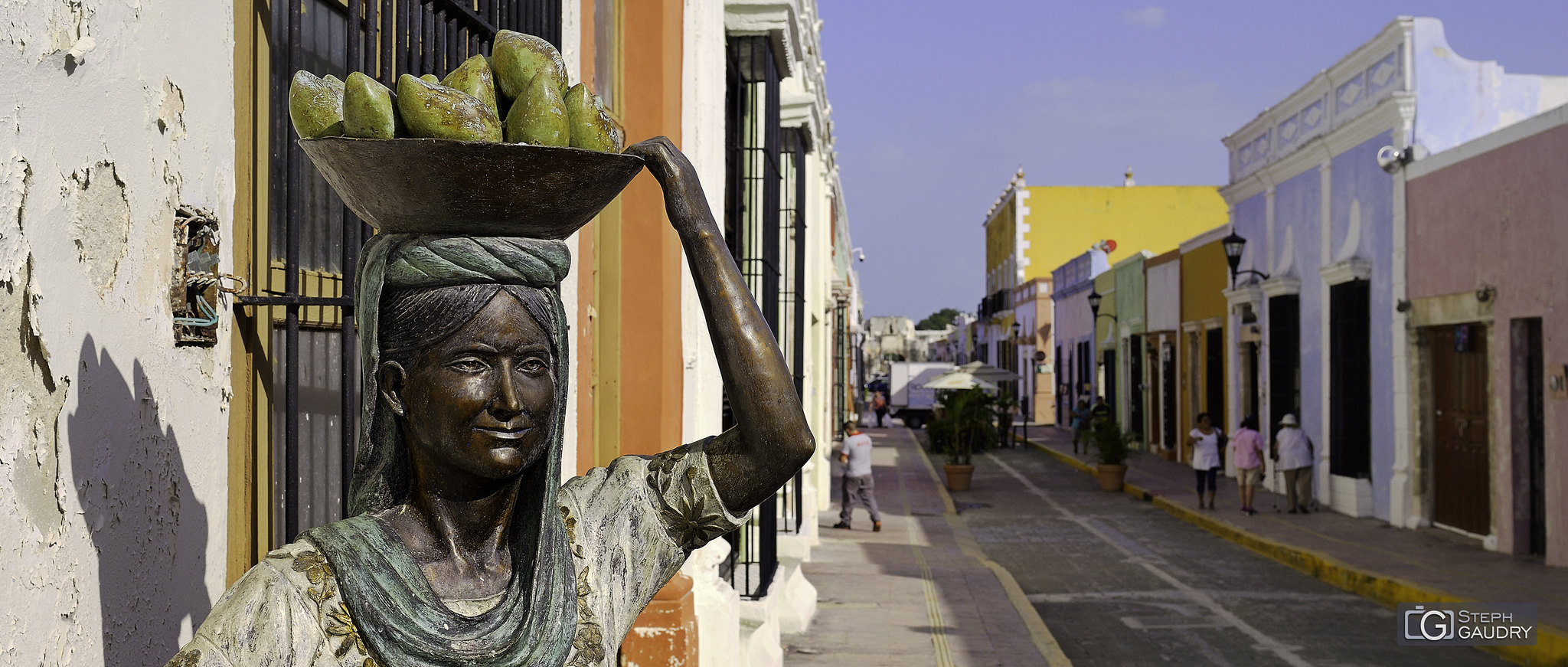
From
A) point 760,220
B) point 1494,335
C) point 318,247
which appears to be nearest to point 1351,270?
point 1494,335

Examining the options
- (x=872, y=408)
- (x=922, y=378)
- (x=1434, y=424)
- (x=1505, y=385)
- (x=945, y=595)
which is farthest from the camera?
(x=872, y=408)

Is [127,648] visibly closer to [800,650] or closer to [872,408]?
[800,650]

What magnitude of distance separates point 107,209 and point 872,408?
4249 centimetres

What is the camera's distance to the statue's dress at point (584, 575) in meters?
1.45

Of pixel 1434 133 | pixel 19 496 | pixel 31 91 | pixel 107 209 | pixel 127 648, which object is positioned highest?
pixel 1434 133

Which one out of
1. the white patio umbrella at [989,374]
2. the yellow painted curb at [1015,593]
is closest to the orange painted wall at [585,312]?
the yellow painted curb at [1015,593]

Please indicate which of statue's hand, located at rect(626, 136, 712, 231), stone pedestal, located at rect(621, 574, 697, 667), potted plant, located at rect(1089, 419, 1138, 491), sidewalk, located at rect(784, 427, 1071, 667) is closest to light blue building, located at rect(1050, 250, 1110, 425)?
potted plant, located at rect(1089, 419, 1138, 491)

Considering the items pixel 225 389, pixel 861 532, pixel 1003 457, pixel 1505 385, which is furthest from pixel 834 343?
pixel 225 389

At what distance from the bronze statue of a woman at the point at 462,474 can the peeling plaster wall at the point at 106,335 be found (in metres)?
0.24

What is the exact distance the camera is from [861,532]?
47.2 feet

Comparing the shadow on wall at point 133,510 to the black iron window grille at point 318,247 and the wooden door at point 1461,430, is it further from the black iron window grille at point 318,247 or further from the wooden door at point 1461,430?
the wooden door at point 1461,430

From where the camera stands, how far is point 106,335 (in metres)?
1.60

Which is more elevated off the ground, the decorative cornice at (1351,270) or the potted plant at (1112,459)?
the decorative cornice at (1351,270)

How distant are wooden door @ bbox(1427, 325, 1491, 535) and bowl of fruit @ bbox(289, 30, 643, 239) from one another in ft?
42.3
